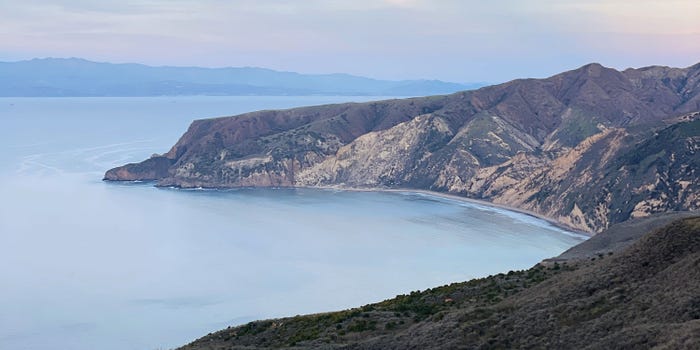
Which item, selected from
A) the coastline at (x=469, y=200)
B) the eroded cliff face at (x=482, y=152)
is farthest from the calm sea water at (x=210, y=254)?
the eroded cliff face at (x=482, y=152)

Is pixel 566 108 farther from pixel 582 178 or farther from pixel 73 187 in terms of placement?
pixel 73 187

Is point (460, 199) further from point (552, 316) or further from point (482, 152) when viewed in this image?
point (552, 316)

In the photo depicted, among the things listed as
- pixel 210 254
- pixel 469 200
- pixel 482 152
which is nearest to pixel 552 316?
pixel 210 254

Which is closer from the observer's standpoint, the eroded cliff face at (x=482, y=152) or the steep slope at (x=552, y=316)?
the steep slope at (x=552, y=316)

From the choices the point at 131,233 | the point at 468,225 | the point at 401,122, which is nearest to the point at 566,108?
the point at 401,122

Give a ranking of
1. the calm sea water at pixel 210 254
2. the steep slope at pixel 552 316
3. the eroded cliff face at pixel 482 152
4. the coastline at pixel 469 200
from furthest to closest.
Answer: the eroded cliff face at pixel 482 152 < the coastline at pixel 469 200 < the calm sea water at pixel 210 254 < the steep slope at pixel 552 316

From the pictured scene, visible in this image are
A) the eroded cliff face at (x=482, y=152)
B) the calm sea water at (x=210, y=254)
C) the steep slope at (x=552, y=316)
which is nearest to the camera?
the steep slope at (x=552, y=316)

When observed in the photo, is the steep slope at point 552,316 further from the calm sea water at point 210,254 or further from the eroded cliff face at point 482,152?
the eroded cliff face at point 482,152
